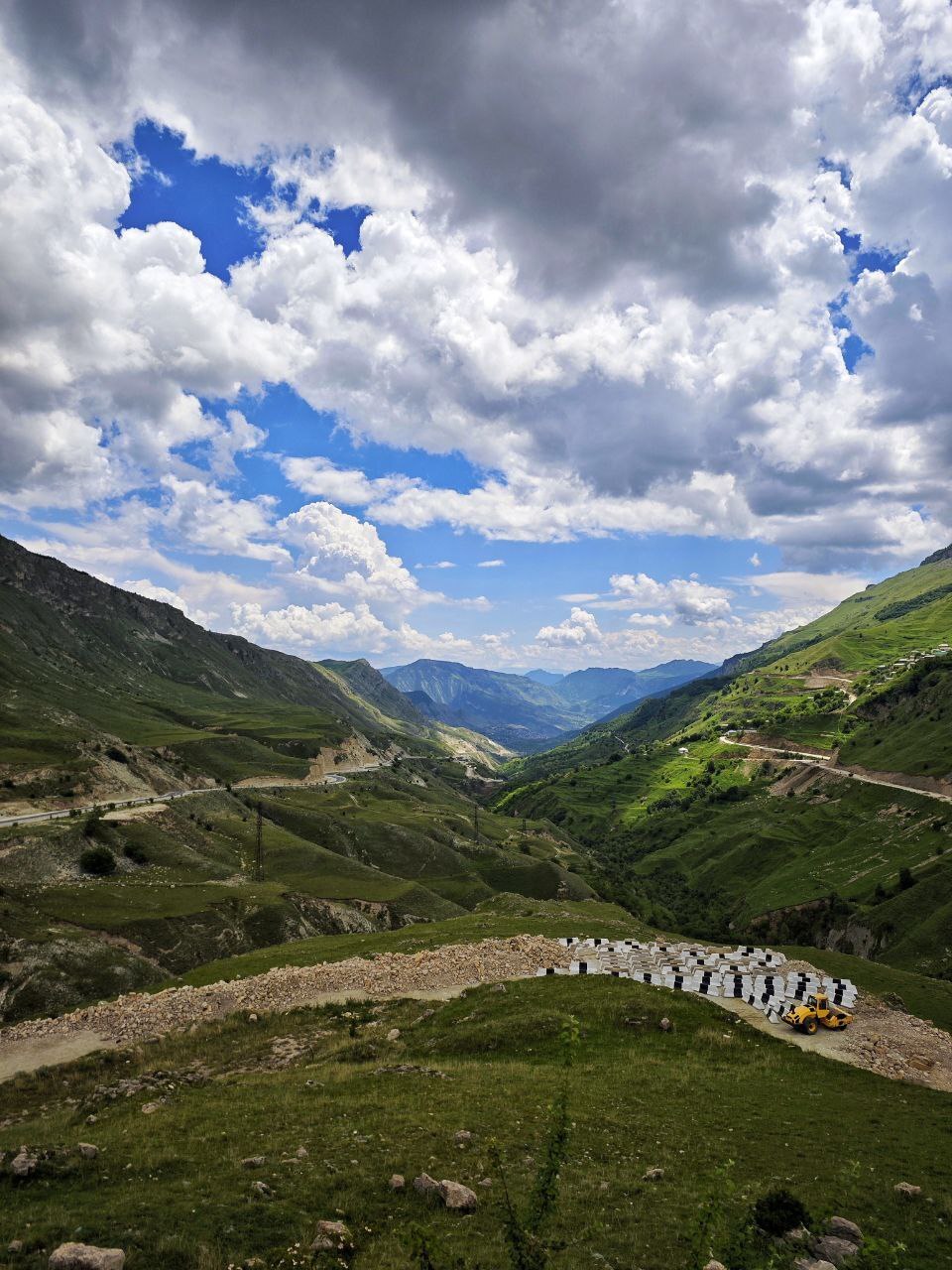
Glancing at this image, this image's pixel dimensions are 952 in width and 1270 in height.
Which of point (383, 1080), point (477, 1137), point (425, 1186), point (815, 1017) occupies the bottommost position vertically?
point (383, 1080)

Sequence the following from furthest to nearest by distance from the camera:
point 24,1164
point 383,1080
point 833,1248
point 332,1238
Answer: point 383,1080
point 24,1164
point 833,1248
point 332,1238

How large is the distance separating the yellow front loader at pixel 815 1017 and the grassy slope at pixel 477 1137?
2.77 meters

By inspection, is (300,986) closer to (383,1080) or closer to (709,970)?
(383,1080)

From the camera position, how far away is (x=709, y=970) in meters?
47.3

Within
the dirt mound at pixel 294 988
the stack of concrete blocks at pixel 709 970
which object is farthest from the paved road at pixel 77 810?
the stack of concrete blocks at pixel 709 970

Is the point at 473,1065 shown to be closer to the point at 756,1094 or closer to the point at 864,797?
A: the point at 756,1094

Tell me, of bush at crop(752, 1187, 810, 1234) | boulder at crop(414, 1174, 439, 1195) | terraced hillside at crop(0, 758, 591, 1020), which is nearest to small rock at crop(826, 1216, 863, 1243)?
bush at crop(752, 1187, 810, 1234)

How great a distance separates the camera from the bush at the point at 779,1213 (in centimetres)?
1736

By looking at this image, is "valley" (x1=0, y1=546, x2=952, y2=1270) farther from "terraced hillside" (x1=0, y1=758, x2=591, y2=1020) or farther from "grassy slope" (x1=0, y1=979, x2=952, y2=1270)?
"terraced hillside" (x1=0, y1=758, x2=591, y2=1020)

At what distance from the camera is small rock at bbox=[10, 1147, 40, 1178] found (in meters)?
19.2

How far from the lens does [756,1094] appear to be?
92.3 ft

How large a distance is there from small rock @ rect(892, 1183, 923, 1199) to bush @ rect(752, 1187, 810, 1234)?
14.9 ft

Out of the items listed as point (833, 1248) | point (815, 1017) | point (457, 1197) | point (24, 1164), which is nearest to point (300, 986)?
point (24, 1164)

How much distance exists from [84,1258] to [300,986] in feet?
110
